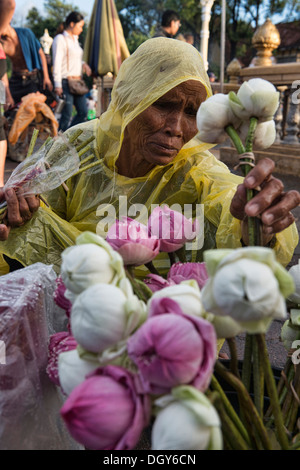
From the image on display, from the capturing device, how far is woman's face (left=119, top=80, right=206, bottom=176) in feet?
4.51

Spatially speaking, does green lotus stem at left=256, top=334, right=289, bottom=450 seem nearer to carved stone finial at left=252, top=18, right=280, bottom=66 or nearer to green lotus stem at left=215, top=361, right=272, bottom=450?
green lotus stem at left=215, top=361, right=272, bottom=450

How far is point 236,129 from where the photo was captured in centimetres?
70

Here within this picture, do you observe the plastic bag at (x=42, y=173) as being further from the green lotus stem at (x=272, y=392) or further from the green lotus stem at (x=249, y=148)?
the green lotus stem at (x=272, y=392)

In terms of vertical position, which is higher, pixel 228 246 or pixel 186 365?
pixel 186 365

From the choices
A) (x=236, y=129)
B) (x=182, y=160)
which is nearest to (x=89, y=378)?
(x=236, y=129)

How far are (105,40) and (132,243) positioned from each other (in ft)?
22.2

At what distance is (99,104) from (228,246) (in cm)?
878

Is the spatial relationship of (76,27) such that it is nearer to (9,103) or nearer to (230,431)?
(9,103)

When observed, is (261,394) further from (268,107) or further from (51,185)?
(51,185)

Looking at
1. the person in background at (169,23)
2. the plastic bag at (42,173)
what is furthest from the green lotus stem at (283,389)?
the person in background at (169,23)

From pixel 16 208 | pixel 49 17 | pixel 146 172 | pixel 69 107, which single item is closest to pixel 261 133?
pixel 16 208

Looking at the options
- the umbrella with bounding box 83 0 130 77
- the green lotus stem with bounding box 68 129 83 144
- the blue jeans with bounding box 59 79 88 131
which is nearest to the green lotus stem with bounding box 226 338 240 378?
the green lotus stem with bounding box 68 129 83 144

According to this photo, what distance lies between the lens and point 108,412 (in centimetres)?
46

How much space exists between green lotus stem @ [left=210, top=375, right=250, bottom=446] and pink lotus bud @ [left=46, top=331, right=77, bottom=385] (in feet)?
0.71
